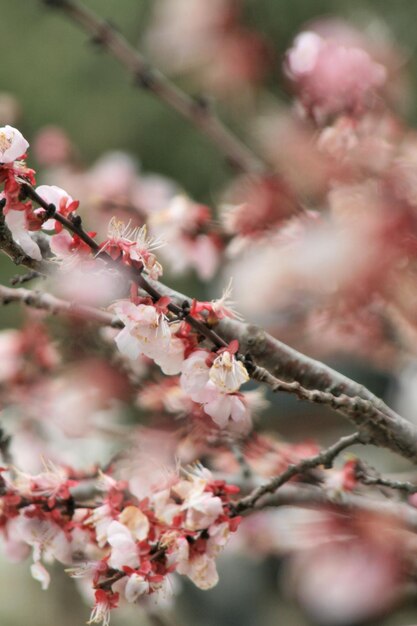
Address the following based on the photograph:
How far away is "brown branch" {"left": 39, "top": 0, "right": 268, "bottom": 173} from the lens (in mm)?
949

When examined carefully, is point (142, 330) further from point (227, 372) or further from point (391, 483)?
point (391, 483)

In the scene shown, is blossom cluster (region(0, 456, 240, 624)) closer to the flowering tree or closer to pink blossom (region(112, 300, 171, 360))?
the flowering tree

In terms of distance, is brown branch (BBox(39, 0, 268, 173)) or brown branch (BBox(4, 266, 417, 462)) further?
brown branch (BBox(39, 0, 268, 173))

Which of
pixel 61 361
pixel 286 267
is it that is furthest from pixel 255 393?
pixel 61 361

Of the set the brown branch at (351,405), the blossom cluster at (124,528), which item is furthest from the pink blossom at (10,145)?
the blossom cluster at (124,528)

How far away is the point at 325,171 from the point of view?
67cm

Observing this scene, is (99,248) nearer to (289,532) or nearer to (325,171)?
(325,171)

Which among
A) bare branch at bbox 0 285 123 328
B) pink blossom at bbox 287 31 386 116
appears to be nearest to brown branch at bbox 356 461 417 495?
bare branch at bbox 0 285 123 328

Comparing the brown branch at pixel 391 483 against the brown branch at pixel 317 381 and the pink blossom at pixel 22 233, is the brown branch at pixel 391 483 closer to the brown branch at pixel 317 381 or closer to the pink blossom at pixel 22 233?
the brown branch at pixel 317 381

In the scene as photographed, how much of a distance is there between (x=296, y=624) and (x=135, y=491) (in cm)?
194

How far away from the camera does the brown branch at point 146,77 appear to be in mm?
949

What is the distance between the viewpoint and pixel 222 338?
1.84ft

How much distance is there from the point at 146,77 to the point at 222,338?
518mm

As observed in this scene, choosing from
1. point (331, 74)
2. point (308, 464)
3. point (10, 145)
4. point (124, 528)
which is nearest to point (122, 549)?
point (124, 528)
